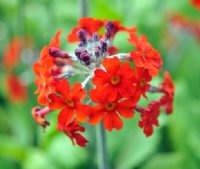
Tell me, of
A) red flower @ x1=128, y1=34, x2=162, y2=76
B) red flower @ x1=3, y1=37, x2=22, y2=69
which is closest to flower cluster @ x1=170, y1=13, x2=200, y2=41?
red flower @ x1=3, y1=37, x2=22, y2=69

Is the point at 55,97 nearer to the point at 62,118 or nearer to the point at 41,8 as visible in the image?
the point at 62,118

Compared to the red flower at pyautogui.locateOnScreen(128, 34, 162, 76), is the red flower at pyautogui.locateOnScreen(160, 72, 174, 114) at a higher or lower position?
lower

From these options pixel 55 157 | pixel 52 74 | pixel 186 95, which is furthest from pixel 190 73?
pixel 52 74

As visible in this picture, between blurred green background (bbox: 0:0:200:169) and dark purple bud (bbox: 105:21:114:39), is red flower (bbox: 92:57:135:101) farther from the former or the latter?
blurred green background (bbox: 0:0:200:169)

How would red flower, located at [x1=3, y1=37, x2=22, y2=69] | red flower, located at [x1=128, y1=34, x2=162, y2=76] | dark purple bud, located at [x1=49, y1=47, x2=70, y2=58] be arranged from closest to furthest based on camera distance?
red flower, located at [x1=128, y1=34, x2=162, y2=76], dark purple bud, located at [x1=49, y1=47, x2=70, y2=58], red flower, located at [x1=3, y1=37, x2=22, y2=69]

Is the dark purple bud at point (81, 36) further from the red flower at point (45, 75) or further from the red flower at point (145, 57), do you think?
the red flower at point (145, 57)

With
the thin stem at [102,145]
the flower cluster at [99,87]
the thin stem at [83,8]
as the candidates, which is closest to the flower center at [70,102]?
the flower cluster at [99,87]
